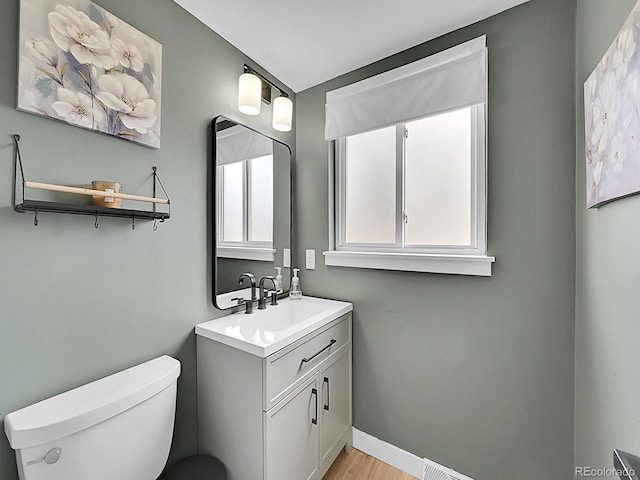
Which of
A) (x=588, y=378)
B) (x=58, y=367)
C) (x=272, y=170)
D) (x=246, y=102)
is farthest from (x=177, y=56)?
(x=588, y=378)

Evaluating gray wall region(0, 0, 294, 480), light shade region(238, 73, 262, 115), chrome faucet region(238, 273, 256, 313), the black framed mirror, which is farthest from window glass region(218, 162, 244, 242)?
light shade region(238, 73, 262, 115)

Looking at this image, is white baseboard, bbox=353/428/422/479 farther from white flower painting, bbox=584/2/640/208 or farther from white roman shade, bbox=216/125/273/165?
white roman shade, bbox=216/125/273/165

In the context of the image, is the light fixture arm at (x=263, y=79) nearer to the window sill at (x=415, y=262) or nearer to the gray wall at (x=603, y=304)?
the window sill at (x=415, y=262)

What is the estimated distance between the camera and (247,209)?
1.68 m

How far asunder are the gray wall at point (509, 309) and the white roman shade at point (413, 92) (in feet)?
0.29

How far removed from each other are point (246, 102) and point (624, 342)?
1799 millimetres

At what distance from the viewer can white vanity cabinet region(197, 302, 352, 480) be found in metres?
1.18

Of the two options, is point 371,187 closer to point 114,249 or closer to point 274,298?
point 274,298

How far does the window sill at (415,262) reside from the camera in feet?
4.58

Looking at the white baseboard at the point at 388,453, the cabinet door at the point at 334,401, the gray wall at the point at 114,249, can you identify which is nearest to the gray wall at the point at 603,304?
the white baseboard at the point at 388,453

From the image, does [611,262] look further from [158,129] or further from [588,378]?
[158,129]

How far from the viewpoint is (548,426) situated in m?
1.28

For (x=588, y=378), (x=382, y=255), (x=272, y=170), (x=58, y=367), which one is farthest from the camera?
(x=272, y=170)

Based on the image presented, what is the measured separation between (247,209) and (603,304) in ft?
5.31
